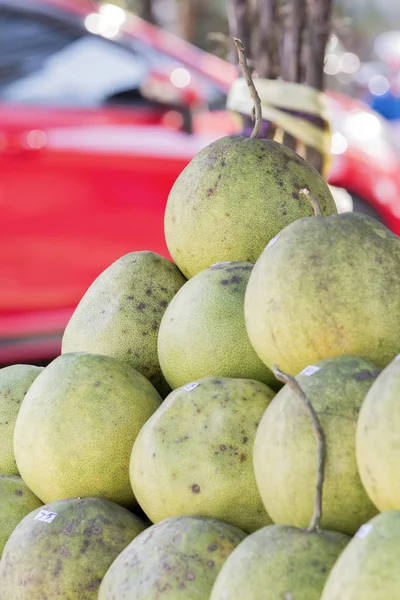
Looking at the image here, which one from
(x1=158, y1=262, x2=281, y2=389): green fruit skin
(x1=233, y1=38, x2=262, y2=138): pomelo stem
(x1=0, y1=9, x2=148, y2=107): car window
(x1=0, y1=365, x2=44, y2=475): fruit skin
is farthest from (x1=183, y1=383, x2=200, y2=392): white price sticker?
(x1=0, y1=9, x2=148, y2=107): car window

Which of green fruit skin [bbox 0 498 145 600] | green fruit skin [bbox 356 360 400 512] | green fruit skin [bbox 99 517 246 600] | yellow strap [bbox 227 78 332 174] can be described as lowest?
green fruit skin [bbox 0 498 145 600]

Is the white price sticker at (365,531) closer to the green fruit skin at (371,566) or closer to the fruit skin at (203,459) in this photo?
the green fruit skin at (371,566)

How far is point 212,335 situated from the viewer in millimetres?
1605

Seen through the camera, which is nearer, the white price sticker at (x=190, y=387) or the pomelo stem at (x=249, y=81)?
the white price sticker at (x=190, y=387)

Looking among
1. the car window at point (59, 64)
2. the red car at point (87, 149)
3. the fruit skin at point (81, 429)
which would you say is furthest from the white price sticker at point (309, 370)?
the car window at point (59, 64)

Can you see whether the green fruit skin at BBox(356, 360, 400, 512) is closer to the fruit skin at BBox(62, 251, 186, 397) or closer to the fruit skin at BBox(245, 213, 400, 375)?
the fruit skin at BBox(245, 213, 400, 375)

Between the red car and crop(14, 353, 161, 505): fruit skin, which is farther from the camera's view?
the red car

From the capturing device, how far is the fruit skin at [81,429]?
1548 millimetres

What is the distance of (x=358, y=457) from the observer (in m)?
1.14

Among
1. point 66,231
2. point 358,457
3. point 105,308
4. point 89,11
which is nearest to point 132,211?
point 66,231

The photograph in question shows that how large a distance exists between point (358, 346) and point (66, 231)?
2.77 m

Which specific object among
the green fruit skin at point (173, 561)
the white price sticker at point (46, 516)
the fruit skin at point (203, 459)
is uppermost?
the fruit skin at point (203, 459)

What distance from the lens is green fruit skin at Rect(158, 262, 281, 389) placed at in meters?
1.60

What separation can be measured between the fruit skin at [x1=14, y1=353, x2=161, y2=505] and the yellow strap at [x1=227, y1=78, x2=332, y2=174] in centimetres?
163
